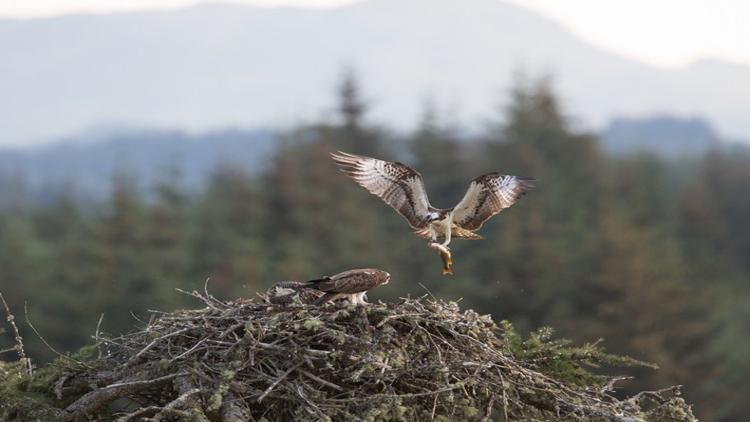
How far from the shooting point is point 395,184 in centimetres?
1032

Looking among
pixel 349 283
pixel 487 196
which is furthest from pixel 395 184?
pixel 349 283

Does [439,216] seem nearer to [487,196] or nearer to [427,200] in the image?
[427,200]

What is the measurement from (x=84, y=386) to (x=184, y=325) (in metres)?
0.84

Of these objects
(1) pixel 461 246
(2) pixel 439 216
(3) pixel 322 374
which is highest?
(2) pixel 439 216

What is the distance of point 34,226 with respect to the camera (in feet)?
231

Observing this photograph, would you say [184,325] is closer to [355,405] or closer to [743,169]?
[355,405]

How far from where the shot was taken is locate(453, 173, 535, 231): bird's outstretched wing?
10078 millimetres

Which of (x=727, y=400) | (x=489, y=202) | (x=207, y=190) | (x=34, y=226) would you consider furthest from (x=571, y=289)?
(x=489, y=202)

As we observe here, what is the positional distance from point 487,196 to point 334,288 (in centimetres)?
174

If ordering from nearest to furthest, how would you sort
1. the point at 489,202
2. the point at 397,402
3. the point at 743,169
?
the point at 397,402
the point at 489,202
the point at 743,169

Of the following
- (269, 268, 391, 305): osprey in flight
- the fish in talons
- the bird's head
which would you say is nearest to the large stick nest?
(269, 268, 391, 305): osprey in flight

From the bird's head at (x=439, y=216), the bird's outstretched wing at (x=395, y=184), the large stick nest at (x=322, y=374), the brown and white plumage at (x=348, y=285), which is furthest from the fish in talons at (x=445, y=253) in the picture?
the large stick nest at (x=322, y=374)

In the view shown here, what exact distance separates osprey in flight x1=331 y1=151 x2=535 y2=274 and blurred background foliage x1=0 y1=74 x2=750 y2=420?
1255 inches

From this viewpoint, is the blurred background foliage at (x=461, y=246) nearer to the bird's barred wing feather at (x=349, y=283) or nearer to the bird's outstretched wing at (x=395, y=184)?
the bird's outstretched wing at (x=395, y=184)
